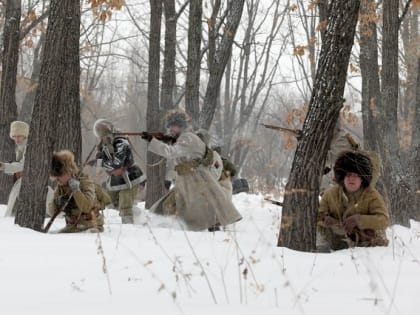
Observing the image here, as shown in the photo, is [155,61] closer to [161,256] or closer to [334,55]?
[334,55]

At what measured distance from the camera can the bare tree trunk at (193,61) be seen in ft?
29.9

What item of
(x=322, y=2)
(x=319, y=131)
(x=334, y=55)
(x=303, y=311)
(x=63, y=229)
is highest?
(x=322, y=2)

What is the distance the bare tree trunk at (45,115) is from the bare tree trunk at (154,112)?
14.0 ft

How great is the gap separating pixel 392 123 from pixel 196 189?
3.42 metres

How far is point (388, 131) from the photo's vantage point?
8398 millimetres

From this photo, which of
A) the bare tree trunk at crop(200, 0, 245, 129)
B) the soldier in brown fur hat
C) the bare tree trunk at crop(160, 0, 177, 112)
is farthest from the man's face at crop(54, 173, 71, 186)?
the bare tree trunk at crop(160, 0, 177, 112)

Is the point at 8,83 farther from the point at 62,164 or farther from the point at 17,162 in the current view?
the point at 62,164

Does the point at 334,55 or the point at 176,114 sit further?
the point at 176,114

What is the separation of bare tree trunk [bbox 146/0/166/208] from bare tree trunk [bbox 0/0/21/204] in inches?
92.4

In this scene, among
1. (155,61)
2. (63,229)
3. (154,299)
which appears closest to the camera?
(154,299)

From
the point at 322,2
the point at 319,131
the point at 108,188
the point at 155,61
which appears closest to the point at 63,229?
the point at 108,188

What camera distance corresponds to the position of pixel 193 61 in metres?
9.21

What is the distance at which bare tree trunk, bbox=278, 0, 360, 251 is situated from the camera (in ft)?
14.9

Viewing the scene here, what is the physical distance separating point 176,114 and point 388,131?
3532 mm
